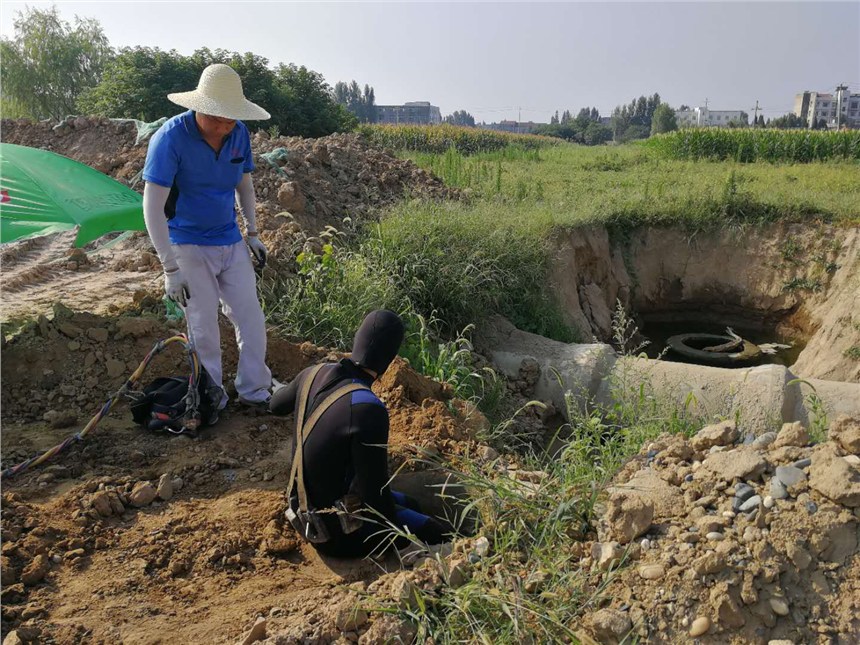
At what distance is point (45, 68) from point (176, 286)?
21082mm

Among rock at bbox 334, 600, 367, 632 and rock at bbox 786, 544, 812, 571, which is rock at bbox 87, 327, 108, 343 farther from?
rock at bbox 786, 544, 812, 571

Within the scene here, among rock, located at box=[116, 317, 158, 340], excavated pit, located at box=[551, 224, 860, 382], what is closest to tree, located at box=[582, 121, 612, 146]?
excavated pit, located at box=[551, 224, 860, 382]

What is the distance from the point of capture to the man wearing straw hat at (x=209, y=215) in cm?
334

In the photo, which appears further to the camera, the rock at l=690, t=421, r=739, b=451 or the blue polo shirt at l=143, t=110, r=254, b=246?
the blue polo shirt at l=143, t=110, r=254, b=246

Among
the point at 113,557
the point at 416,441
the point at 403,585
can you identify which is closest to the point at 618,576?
the point at 403,585

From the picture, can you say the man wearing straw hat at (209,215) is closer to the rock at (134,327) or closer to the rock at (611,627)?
the rock at (134,327)

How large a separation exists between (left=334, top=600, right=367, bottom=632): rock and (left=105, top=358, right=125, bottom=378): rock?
2489 mm

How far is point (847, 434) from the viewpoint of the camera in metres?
2.39

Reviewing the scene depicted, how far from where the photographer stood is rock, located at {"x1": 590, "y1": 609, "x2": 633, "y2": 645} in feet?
6.72

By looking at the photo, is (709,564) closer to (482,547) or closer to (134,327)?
(482,547)

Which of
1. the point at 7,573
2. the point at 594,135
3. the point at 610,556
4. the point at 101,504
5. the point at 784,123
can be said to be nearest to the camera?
the point at 610,556

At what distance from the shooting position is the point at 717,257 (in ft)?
32.9

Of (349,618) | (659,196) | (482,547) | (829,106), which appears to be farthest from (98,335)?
(829,106)

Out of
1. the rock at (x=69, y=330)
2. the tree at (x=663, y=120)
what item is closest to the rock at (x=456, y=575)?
the rock at (x=69, y=330)
